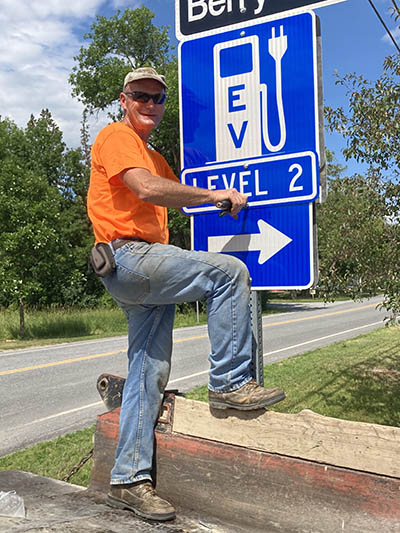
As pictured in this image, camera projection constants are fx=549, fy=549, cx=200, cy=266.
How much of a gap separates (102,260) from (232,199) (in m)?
0.73

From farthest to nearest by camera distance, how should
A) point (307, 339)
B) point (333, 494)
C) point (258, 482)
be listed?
point (307, 339) < point (258, 482) < point (333, 494)

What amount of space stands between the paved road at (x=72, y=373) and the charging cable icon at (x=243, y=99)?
4299 millimetres

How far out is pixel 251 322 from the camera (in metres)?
2.84

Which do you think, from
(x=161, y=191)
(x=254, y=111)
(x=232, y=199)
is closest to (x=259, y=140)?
(x=254, y=111)

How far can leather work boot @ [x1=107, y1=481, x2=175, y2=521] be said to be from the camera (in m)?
2.62

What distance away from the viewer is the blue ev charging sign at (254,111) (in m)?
2.82

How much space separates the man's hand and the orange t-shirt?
36 cm

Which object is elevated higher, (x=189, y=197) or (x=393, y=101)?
(x=393, y=101)

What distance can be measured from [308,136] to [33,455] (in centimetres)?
410

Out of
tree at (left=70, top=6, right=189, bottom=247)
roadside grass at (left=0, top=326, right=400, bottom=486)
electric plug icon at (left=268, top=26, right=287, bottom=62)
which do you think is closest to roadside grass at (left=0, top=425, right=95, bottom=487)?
roadside grass at (left=0, top=326, right=400, bottom=486)

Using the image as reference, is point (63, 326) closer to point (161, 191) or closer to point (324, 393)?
point (324, 393)

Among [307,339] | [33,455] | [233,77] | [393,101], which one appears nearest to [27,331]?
[307,339]

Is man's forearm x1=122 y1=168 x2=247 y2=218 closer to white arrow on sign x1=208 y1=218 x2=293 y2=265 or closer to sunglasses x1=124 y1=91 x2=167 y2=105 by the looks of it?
white arrow on sign x1=208 y1=218 x2=293 y2=265

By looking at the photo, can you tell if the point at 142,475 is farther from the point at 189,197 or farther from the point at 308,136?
the point at 308,136
